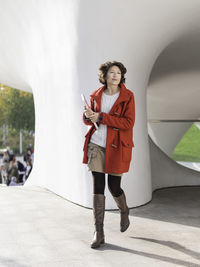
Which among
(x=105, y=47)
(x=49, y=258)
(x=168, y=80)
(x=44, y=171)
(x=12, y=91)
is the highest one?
(x=12, y=91)

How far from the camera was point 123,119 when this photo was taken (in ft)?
12.7

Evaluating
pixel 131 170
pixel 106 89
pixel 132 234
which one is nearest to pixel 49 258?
pixel 132 234

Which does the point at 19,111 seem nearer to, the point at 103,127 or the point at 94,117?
the point at 103,127

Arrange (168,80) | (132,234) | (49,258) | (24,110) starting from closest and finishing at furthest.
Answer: (49,258) < (132,234) < (168,80) < (24,110)

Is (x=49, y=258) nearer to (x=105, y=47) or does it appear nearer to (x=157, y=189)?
(x=105, y=47)

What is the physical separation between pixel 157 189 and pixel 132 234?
359 centimetres

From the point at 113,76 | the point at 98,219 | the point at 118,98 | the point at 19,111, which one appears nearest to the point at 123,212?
→ the point at 98,219

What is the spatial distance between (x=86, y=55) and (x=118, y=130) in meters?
2.02

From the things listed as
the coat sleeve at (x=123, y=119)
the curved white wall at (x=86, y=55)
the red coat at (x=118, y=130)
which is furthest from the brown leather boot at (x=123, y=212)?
the curved white wall at (x=86, y=55)

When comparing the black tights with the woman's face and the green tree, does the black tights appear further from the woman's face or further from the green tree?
the green tree

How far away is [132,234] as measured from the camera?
14.0ft

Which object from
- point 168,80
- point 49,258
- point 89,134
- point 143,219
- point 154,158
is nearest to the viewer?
point 49,258

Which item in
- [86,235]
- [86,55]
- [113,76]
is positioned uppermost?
[86,55]

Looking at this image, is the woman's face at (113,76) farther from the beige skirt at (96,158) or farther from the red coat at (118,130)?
the beige skirt at (96,158)
